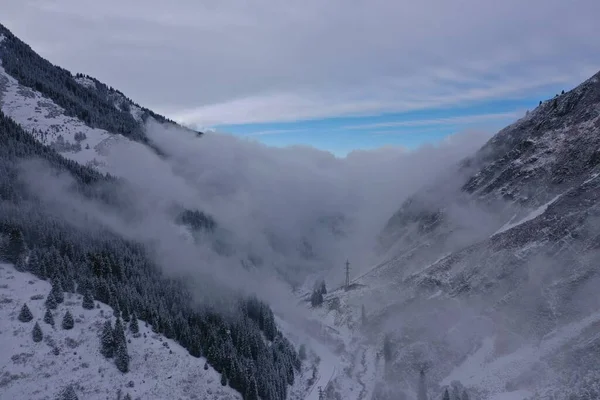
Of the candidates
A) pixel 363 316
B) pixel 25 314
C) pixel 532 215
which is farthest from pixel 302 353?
pixel 532 215

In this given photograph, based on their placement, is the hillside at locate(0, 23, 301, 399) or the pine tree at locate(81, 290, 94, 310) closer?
the pine tree at locate(81, 290, 94, 310)

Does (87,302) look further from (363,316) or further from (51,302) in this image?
(363,316)

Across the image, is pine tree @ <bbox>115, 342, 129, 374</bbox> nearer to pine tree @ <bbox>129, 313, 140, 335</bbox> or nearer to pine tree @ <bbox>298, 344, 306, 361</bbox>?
pine tree @ <bbox>129, 313, 140, 335</bbox>

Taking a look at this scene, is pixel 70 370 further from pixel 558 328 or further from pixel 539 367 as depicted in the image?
pixel 558 328

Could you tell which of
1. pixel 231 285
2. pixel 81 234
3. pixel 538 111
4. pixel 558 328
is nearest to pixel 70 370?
pixel 81 234

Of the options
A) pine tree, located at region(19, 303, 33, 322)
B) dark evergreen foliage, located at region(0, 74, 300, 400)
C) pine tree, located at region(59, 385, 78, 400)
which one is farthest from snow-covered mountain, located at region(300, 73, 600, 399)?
pine tree, located at region(19, 303, 33, 322)

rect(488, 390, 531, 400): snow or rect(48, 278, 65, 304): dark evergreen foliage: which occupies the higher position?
rect(48, 278, 65, 304): dark evergreen foliage
